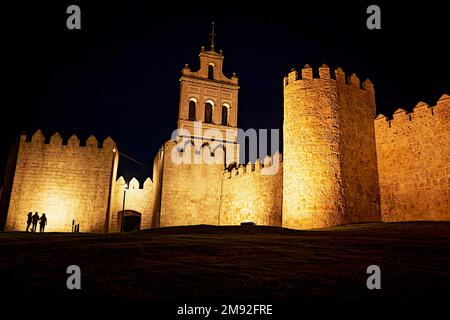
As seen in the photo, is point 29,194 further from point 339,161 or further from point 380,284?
point 380,284

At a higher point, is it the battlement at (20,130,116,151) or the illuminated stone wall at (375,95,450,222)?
the battlement at (20,130,116,151)

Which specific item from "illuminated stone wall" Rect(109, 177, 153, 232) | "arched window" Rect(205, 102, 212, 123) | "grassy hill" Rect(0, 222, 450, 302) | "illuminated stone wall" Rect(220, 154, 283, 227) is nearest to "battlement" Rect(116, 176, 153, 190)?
"illuminated stone wall" Rect(109, 177, 153, 232)

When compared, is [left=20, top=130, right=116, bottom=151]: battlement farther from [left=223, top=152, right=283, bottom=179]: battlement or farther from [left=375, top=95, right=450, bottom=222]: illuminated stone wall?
[left=375, top=95, right=450, bottom=222]: illuminated stone wall

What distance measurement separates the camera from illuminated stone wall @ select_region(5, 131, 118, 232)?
64.2ft

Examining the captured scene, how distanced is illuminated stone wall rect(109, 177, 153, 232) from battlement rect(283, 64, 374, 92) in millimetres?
12609

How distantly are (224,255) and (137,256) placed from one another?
1277 millimetres

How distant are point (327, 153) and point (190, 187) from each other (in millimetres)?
10285

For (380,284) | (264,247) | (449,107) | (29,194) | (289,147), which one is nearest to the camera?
(380,284)

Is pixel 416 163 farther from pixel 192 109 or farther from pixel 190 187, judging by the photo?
pixel 192 109

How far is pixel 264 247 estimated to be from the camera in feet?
21.8

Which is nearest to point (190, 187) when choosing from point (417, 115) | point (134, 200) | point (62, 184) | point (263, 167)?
point (134, 200)

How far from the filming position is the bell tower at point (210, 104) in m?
30.2

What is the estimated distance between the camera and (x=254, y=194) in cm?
1919
